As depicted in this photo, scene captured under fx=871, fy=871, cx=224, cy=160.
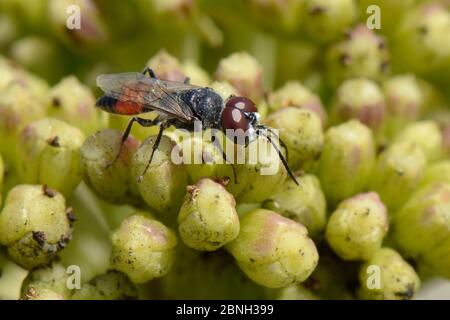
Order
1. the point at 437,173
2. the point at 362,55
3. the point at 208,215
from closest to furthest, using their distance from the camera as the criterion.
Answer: the point at 208,215 → the point at 437,173 → the point at 362,55

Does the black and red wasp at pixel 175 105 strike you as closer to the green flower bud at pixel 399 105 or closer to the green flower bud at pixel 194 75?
the green flower bud at pixel 194 75

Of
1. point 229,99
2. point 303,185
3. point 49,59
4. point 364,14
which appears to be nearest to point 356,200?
point 303,185

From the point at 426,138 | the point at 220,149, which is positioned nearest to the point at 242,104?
the point at 220,149

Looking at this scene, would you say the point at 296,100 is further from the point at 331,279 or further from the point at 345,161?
the point at 331,279

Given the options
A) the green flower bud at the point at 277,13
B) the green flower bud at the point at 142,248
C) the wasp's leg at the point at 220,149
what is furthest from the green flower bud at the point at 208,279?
the green flower bud at the point at 277,13

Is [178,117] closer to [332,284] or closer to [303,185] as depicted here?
[303,185]
